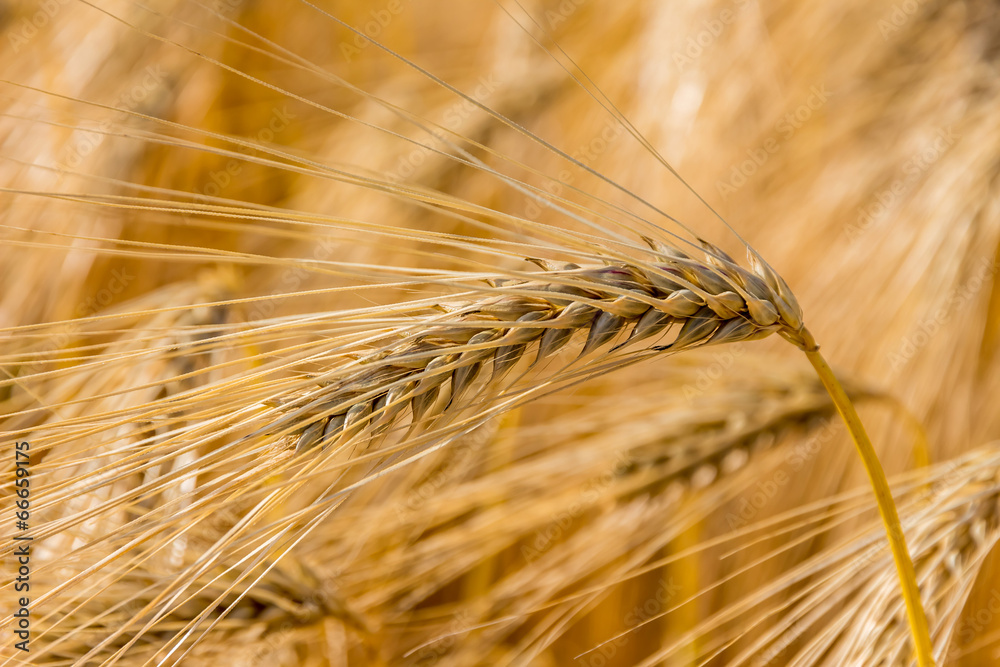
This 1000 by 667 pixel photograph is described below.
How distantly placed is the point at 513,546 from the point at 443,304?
0.86 metres

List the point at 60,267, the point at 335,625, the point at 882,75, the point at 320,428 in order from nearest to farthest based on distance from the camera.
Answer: the point at 320,428, the point at 335,625, the point at 60,267, the point at 882,75

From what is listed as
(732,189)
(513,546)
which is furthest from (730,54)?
(513,546)

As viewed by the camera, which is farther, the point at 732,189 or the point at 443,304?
the point at 732,189

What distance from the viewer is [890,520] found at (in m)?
0.46

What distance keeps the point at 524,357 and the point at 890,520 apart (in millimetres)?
352

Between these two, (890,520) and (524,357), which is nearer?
(890,520)

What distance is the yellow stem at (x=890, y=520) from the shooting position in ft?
1.50

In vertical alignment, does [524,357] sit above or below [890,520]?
above

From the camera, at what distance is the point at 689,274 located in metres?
0.46

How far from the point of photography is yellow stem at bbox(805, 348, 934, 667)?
456 mm

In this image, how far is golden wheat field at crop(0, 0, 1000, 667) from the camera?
450 millimetres

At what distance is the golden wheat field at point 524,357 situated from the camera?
450 mm

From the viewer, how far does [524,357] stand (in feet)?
2.28

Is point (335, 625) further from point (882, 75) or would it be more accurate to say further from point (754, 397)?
point (882, 75)
